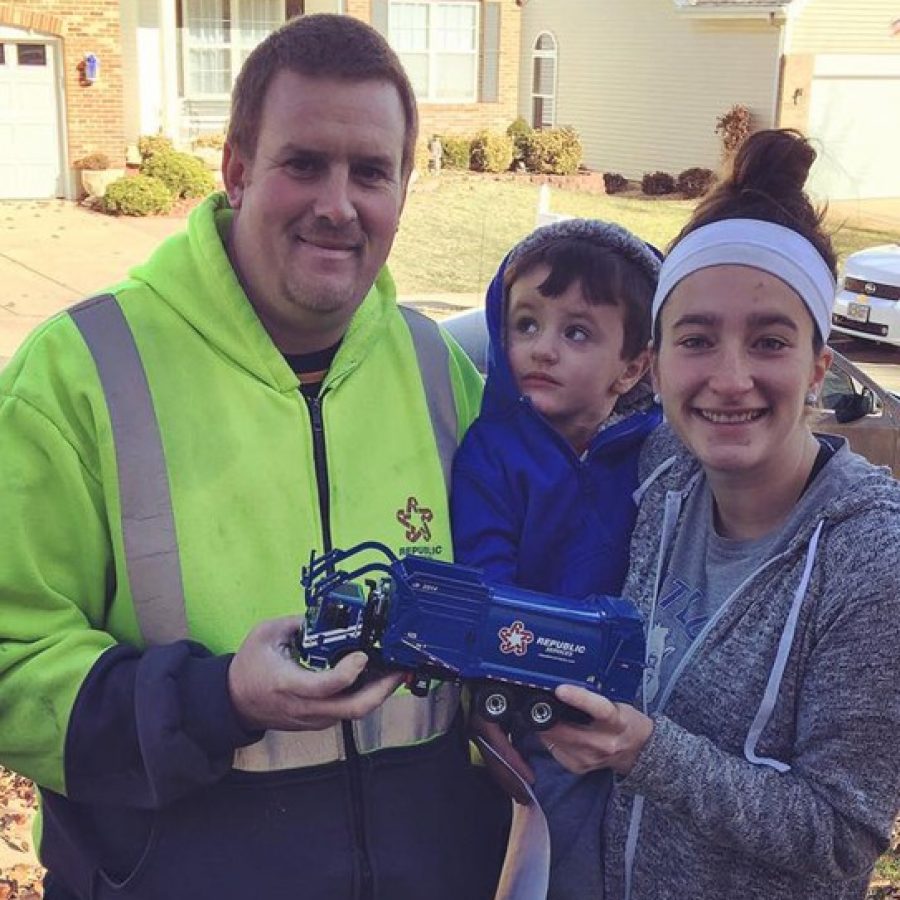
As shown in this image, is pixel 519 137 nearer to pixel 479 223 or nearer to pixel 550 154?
pixel 550 154

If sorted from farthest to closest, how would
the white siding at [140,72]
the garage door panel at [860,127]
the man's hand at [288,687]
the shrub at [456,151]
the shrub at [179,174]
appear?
the garage door panel at [860,127] < the shrub at [456,151] < the white siding at [140,72] < the shrub at [179,174] < the man's hand at [288,687]

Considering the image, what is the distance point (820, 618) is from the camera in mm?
2221

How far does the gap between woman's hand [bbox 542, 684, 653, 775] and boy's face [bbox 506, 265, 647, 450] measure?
927 mm

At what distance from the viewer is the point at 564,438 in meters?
2.95

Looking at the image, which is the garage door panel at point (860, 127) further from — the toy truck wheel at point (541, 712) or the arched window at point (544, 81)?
the toy truck wheel at point (541, 712)

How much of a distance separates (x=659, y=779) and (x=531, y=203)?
21.9 metres

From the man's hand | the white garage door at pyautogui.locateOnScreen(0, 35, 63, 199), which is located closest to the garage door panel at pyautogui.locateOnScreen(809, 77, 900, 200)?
A: the white garage door at pyautogui.locateOnScreen(0, 35, 63, 199)

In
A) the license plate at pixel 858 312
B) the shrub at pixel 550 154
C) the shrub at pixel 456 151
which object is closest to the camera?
the license plate at pixel 858 312

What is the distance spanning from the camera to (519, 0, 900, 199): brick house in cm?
2609

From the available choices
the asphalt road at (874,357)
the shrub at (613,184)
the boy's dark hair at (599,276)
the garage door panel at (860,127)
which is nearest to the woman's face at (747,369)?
the boy's dark hair at (599,276)

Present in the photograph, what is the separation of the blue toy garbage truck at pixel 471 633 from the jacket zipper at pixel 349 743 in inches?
13.2

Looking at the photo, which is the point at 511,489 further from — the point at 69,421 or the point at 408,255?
the point at 408,255

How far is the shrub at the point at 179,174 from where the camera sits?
20031mm

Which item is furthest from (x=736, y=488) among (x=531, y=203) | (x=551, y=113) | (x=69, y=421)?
(x=551, y=113)
